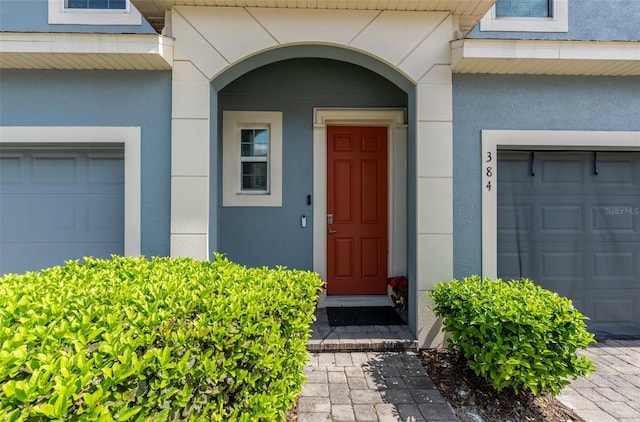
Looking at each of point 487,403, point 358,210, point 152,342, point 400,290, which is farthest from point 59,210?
point 487,403

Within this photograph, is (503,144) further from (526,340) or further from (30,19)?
(30,19)

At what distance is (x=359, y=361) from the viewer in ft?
10.6

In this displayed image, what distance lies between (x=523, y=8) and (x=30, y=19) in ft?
18.6

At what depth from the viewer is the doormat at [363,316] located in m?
3.93

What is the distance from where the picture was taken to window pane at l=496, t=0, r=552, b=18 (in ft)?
12.6

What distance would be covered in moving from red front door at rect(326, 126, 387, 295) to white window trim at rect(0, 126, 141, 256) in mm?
2366

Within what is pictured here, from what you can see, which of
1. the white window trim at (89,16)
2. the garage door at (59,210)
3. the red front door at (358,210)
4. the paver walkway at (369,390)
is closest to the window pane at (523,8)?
the red front door at (358,210)

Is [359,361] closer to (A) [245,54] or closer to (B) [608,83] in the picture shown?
(A) [245,54]

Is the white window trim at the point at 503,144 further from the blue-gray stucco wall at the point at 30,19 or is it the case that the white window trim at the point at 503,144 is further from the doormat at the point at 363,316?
the blue-gray stucco wall at the point at 30,19

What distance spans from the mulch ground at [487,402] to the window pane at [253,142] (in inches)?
129

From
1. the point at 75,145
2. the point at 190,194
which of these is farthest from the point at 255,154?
the point at 75,145

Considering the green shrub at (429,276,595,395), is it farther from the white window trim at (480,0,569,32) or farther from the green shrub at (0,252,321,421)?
the white window trim at (480,0,569,32)

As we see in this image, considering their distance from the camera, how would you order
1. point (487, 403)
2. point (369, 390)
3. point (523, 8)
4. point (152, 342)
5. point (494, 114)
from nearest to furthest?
point (152, 342) < point (487, 403) < point (369, 390) < point (494, 114) < point (523, 8)

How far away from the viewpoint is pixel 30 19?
379 centimetres
